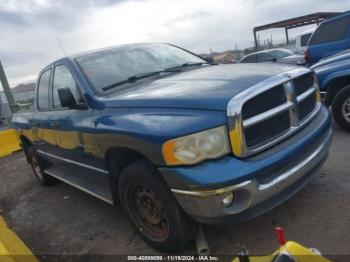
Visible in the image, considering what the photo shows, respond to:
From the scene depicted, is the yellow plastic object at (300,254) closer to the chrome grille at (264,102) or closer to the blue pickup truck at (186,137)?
the blue pickup truck at (186,137)

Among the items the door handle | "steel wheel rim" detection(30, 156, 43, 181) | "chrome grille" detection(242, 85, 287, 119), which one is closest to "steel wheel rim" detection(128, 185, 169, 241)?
"chrome grille" detection(242, 85, 287, 119)

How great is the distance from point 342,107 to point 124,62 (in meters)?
3.31

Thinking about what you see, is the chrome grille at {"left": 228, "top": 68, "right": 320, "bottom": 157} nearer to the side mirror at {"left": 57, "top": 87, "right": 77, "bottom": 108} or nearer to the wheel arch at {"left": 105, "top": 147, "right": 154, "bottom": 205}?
the wheel arch at {"left": 105, "top": 147, "right": 154, "bottom": 205}

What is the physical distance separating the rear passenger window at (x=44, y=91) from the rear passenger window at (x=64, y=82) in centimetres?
30

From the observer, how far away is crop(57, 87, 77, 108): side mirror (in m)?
3.75

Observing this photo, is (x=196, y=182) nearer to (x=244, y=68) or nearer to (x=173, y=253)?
(x=173, y=253)

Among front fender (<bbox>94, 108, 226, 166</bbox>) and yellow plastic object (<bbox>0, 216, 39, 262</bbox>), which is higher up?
front fender (<bbox>94, 108, 226, 166</bbox>)

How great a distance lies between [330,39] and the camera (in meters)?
8.57

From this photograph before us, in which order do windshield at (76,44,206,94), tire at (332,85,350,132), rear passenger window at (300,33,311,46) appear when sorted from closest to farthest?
windshield at (76,44,206,94) < tire at (332,85,350,132) < rear passenger window at (300,33,311,46)

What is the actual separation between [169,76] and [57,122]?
1.46 metres

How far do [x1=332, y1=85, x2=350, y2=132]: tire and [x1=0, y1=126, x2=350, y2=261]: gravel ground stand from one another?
0.20 metres

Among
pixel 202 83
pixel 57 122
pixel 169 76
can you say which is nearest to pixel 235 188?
pixel 202 83

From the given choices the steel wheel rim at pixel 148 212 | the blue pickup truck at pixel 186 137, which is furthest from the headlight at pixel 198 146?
the steel wheel rim at pixel 148 212

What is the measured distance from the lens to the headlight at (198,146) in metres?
2.65
